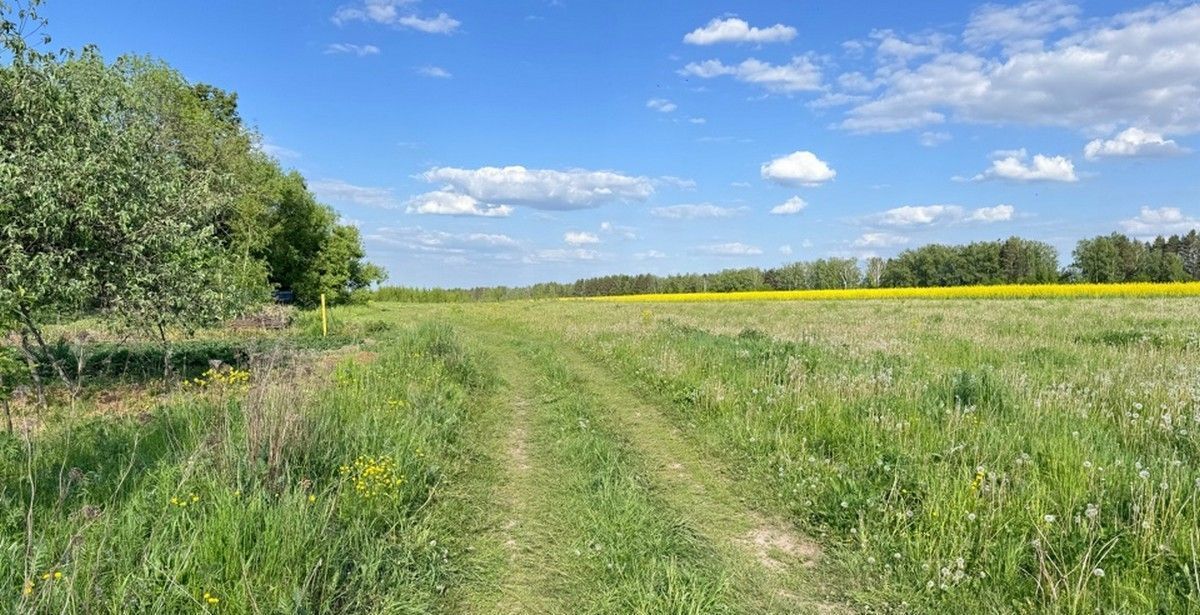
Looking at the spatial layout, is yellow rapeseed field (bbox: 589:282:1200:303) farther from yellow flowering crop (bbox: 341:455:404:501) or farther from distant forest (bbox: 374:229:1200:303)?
yellow flowering crop (bbox: 341:455:404:501)

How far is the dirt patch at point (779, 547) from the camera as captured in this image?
5047 millimetres

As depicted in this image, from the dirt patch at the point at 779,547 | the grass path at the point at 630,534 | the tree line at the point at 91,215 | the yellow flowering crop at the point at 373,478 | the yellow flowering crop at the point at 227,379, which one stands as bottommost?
the dirt patch at the point at 779,547

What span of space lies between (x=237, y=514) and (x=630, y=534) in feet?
10.3

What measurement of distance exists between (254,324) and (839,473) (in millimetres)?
30242

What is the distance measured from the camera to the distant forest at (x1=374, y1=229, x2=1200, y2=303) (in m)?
94.8

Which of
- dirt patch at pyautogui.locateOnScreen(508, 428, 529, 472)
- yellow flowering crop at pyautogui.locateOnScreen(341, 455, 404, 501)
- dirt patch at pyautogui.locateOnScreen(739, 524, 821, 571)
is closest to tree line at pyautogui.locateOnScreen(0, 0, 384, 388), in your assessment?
yellow flowering crop at pyautogui.locateOnScreen(341, 455, 404, 501)

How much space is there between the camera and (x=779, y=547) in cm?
532

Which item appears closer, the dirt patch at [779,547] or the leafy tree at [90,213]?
the dirt patch at [779,547]

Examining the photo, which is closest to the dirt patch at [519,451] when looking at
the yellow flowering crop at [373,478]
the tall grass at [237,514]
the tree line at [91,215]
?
the tall grass at [237,514]

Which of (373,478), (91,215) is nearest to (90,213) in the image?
(91,215)

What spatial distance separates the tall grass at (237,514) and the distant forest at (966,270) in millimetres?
103759

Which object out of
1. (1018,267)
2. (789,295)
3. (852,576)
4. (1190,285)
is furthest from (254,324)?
(1018,267)

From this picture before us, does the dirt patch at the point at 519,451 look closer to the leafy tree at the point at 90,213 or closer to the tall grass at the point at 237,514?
the tall grass at the point at 237,514

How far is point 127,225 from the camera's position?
11289mm
